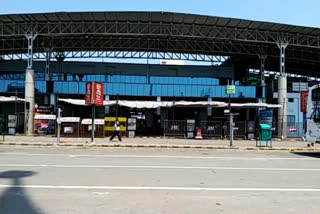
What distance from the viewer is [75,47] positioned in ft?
154

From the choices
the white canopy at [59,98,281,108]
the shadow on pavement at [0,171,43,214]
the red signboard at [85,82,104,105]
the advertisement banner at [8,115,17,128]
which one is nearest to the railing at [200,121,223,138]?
the white canopy at [59,98,281,108]

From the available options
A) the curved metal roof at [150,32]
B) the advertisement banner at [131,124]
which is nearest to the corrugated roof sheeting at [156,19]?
the curved metal roof at [150,32]

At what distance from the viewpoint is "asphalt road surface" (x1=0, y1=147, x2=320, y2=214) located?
23.9ft

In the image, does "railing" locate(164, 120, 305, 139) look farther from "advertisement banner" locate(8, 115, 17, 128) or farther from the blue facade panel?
"advertisement banner" locate(8, 115, 17, 128)

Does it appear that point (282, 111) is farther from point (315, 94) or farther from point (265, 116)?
point (315, 94)

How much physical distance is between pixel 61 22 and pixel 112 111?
1170 cm

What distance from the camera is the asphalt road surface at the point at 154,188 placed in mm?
7289

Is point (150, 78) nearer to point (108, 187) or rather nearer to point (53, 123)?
point (53, 123)

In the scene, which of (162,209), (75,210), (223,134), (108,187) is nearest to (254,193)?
(162,209)

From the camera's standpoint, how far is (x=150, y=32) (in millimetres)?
42844

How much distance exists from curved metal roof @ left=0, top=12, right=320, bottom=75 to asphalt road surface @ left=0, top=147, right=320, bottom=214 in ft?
91.6

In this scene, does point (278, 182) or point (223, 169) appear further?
point (223, 169)

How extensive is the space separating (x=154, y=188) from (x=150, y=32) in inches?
1376

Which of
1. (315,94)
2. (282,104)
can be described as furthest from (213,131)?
(315,94)
